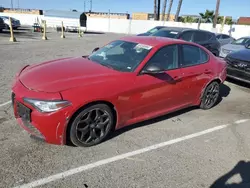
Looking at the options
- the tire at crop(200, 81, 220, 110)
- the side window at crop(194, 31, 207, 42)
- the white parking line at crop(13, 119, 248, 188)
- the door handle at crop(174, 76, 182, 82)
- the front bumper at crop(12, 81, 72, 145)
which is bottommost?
the white parking line at crop(13, 119, 248, 188)

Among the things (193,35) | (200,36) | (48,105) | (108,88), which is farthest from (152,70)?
(200,36)

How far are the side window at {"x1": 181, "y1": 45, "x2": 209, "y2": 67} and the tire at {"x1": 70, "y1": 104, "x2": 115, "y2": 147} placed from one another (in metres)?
1.86

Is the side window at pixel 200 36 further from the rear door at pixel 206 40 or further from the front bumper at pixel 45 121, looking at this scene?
the front bumper at pixel 45 121

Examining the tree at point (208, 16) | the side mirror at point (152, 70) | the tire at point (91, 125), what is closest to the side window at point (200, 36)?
the side mirror at point (152, 70)

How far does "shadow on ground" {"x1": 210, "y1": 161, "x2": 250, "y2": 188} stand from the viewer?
2932mm

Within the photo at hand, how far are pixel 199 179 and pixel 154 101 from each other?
147 cm

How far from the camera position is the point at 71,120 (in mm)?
3225

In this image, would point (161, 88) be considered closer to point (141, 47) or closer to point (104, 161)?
point (141, 47)

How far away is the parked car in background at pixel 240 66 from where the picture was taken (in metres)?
7.05

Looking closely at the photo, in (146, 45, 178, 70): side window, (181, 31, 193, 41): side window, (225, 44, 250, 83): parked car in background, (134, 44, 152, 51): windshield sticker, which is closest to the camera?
(146, 45, 178, 70): side window

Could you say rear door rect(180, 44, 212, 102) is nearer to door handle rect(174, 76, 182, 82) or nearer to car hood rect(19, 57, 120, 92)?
door handle rect(174, 76, 182, 82)

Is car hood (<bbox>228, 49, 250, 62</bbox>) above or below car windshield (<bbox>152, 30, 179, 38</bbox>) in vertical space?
below

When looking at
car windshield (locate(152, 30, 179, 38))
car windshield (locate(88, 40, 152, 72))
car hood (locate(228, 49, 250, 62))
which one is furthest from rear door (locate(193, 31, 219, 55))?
car windshield (locate(88, 40, 152, 72))

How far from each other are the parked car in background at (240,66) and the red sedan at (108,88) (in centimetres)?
257
